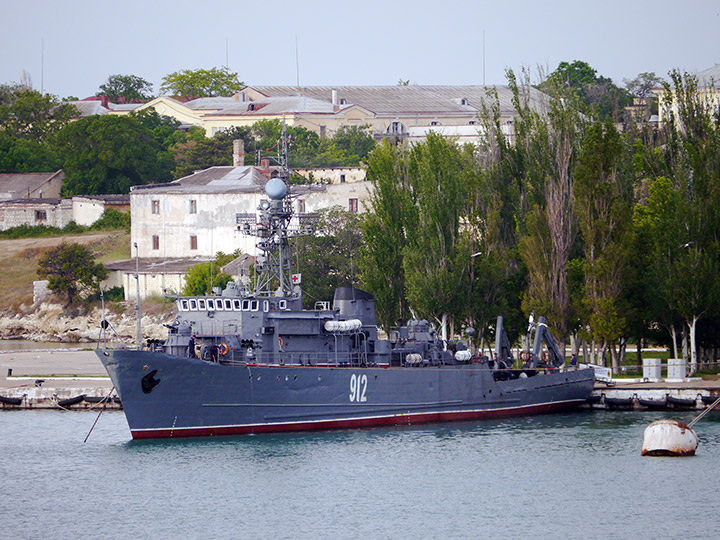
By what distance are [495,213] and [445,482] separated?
18.3 metres

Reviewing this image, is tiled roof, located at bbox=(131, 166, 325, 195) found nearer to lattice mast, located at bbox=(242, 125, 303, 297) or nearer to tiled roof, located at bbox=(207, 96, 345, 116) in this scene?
tiled roof, located at bbox=(207, 96, 345, 116)

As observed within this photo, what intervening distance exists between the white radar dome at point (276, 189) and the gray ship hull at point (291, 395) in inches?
247

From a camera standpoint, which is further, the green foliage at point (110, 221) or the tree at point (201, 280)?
the green foliage at point (110, 221)

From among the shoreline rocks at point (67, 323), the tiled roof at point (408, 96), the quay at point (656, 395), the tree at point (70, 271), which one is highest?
the tiled roof at point (408, 96)

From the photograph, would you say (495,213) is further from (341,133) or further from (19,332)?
(341,133)

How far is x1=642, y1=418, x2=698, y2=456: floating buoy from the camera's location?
33.6 metres

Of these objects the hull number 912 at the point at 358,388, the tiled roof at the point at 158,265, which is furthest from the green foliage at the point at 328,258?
the hull number 912 at the point at 358,388

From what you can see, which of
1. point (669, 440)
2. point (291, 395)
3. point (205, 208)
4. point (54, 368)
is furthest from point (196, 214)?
point (669, 440)

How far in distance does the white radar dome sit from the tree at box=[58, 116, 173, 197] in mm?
51786

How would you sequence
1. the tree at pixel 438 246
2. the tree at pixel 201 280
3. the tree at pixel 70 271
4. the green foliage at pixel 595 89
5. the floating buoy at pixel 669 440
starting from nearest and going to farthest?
the floating buoy at pixel 669 440 < the tree at pixel 438 246 < the tree at pixel 201 280 < the tree at pixel 70 271 < the green foliage at pixel 595 89

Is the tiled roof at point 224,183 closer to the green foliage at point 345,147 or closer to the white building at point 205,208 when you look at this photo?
the white building at point 205,208

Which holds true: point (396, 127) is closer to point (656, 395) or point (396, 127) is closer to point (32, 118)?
point (32, 118)

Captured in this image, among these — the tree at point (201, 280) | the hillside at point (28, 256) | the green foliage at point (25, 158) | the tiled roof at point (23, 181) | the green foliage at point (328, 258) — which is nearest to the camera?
the green foliage at point (328, 258)

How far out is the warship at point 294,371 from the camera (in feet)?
118
